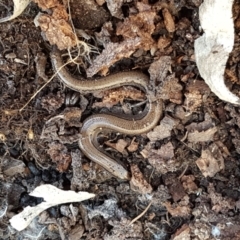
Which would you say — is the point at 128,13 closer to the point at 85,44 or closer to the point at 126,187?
the point at 85,44

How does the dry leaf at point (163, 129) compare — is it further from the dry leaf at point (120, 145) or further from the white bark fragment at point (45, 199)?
the white bark fragment at point (45, 199)

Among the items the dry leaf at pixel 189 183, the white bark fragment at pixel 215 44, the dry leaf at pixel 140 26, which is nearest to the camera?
the white bark fragment at pixel 215 44

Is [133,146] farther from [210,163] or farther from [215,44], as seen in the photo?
[215,44]

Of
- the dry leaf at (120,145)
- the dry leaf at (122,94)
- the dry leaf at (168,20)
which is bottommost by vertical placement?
the dry leaf at (120,145)

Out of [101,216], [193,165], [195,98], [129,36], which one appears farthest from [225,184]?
[129,36]

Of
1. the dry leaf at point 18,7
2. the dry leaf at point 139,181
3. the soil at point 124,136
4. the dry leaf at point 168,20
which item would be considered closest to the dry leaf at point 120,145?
Result: the soil at point 124,136

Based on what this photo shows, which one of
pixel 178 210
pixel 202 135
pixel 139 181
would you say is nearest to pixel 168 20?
pixel 202 135

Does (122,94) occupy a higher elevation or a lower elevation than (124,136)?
higher

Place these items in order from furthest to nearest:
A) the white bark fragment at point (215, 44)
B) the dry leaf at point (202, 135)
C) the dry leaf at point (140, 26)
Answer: the dry leaf at point (202, 135) → the dry leaf at point (140, 26) → the white bark fragment at point (215, 44)
